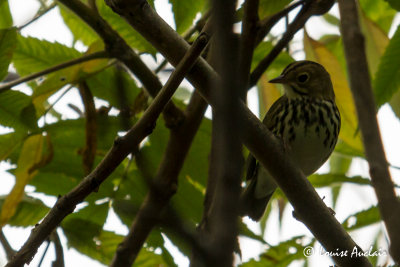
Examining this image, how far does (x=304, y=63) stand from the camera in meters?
4.17

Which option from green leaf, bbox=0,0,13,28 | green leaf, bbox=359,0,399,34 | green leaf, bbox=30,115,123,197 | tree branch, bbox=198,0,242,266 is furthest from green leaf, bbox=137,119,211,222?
tree branch, bbox=198,0,242,266

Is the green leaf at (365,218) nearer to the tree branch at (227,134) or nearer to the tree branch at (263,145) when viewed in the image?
the tree branch at (263,145)

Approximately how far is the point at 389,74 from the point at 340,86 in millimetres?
624

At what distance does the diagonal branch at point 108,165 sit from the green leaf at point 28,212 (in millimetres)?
1091

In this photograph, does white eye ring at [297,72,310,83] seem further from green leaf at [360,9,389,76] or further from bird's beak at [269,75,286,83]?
green leaf at [360,9,389,76]

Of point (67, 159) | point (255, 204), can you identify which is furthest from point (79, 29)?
point (255, 204)

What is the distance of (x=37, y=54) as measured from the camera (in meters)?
3.35

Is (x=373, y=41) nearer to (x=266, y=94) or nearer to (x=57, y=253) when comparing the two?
(x=266, y=94)

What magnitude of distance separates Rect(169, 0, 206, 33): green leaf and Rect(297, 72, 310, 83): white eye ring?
1.36 m

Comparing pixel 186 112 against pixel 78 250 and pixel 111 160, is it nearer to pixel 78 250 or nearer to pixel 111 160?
pixel 78 250

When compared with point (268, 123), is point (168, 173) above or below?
below

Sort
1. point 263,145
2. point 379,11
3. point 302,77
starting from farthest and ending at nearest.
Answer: point 302,77
point 379,11
point 263,145

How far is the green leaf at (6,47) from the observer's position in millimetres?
2780

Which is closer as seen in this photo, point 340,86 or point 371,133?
point 371,133
